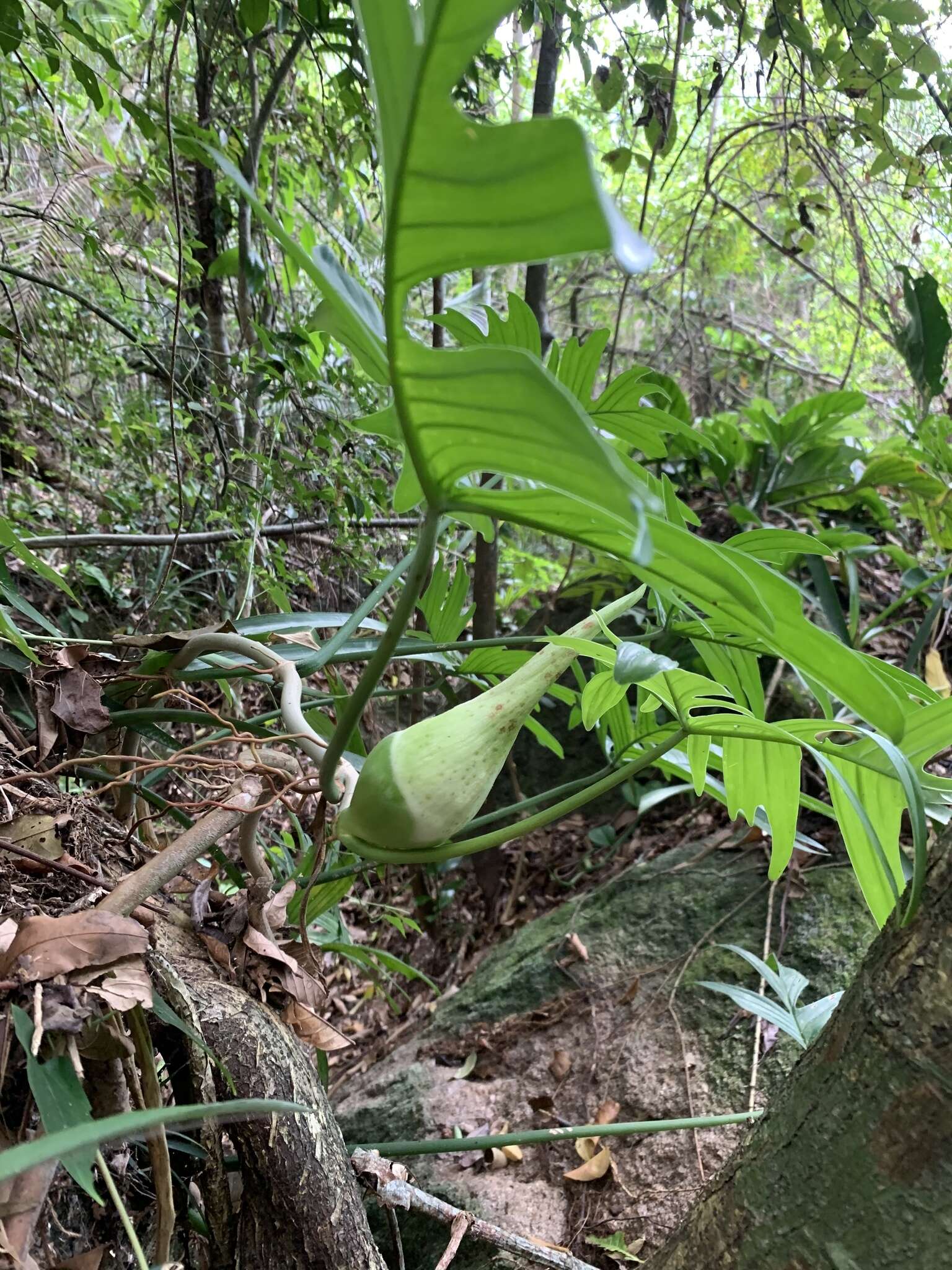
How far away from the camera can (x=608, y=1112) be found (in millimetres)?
818

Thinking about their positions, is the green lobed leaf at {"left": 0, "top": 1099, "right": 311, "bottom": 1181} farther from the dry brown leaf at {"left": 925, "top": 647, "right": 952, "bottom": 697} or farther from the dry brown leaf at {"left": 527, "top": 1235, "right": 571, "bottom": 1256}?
the dry brown leaf at {"left": 925, "top": 647, "right": 952, "bottom": 697}

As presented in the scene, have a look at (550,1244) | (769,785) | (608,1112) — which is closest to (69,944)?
(769,785)

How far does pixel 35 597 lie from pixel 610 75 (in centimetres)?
123

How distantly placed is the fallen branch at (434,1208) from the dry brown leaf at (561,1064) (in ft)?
1.33

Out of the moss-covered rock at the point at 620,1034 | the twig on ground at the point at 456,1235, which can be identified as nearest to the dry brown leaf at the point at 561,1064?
the moss-covered rock at the point at 620,1034

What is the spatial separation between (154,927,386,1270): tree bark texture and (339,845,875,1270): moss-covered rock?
0.90 ft

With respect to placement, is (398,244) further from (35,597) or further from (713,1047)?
(35,597)

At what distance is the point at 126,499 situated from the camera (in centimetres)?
116

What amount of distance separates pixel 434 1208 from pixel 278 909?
0.76 feet

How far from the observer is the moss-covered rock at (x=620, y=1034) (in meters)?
0.74

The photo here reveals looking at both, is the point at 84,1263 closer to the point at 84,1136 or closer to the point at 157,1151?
the point at 157,1151

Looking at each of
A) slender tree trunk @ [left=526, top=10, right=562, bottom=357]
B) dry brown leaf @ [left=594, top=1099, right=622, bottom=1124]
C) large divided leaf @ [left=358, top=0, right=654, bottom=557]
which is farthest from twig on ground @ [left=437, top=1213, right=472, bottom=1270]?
slender tree trunk @ [left=526, top=10, right=562, bottom=357]

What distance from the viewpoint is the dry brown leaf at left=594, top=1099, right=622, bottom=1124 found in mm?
810

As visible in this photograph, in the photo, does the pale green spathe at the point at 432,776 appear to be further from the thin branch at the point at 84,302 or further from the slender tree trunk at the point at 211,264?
the slender tree trunk at the point at 211,264
